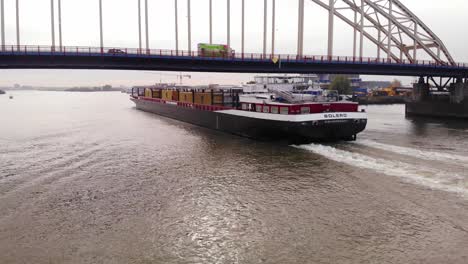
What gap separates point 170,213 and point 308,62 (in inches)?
1339

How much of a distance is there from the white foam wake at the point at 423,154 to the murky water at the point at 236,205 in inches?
4.6

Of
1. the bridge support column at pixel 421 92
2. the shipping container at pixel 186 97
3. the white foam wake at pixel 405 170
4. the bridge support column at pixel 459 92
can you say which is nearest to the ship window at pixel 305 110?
the white foam wake at pixel 405 170

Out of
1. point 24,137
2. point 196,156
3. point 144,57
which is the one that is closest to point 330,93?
point 196,156

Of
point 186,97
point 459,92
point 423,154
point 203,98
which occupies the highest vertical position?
point 459,92

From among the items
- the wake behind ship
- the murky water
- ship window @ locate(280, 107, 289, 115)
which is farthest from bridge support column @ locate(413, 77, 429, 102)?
ship window @ locate(280, 107, 289, 115)

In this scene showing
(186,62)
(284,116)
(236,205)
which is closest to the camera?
(236,205)

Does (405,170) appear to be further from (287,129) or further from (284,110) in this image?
(284,110)

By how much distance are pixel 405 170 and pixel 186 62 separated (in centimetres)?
2663

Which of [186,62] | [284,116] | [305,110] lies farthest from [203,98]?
[305,110]

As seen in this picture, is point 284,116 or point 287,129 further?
point 284,116

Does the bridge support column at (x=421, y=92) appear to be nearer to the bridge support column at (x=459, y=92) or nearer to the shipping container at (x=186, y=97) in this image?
the bridge support column at (x=459, y=92)

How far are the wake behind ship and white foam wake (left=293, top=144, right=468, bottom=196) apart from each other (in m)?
2.47

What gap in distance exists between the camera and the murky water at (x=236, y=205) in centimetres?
1145

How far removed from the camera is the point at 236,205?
15570 mm
